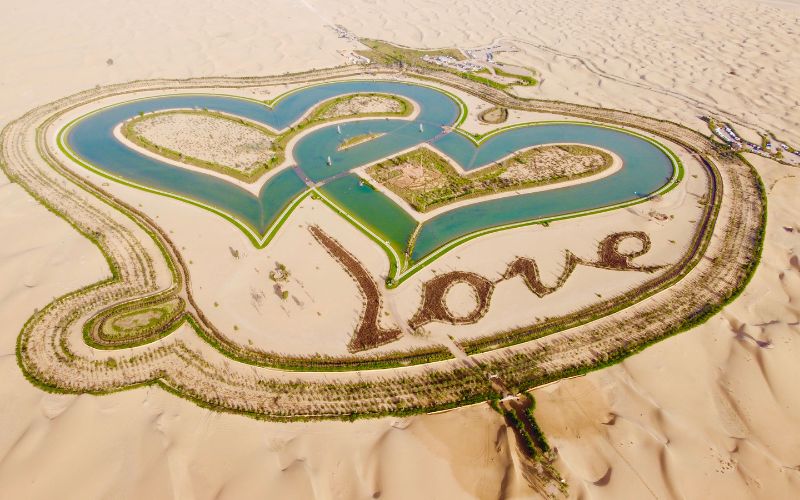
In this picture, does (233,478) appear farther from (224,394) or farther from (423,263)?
(423,263)

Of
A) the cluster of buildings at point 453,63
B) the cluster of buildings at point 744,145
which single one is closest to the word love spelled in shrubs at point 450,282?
the cluster of buildings at point 744,145

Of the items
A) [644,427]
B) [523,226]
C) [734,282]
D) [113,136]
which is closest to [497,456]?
[644,427]

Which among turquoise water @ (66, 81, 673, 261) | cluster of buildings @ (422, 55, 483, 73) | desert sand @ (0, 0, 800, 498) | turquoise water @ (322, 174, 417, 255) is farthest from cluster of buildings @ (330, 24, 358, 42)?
desert sand @ (0, 0, 800, 498)

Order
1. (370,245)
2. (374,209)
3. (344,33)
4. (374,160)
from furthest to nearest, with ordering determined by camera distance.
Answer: (344,33)
(374,160)
(374,209)
(370,245)

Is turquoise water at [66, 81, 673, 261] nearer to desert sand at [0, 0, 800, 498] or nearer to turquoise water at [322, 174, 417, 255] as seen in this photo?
turquoise water at [322, 174, 417, 255]

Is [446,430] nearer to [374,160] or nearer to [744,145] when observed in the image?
[374,160]

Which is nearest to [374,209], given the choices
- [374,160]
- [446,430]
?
[374,160]

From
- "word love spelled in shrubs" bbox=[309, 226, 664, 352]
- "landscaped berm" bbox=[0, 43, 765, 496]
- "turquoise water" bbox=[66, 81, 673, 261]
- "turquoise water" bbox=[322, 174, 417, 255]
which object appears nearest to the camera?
"landscaped berm" bbox=[0, 43, 765, 496]
